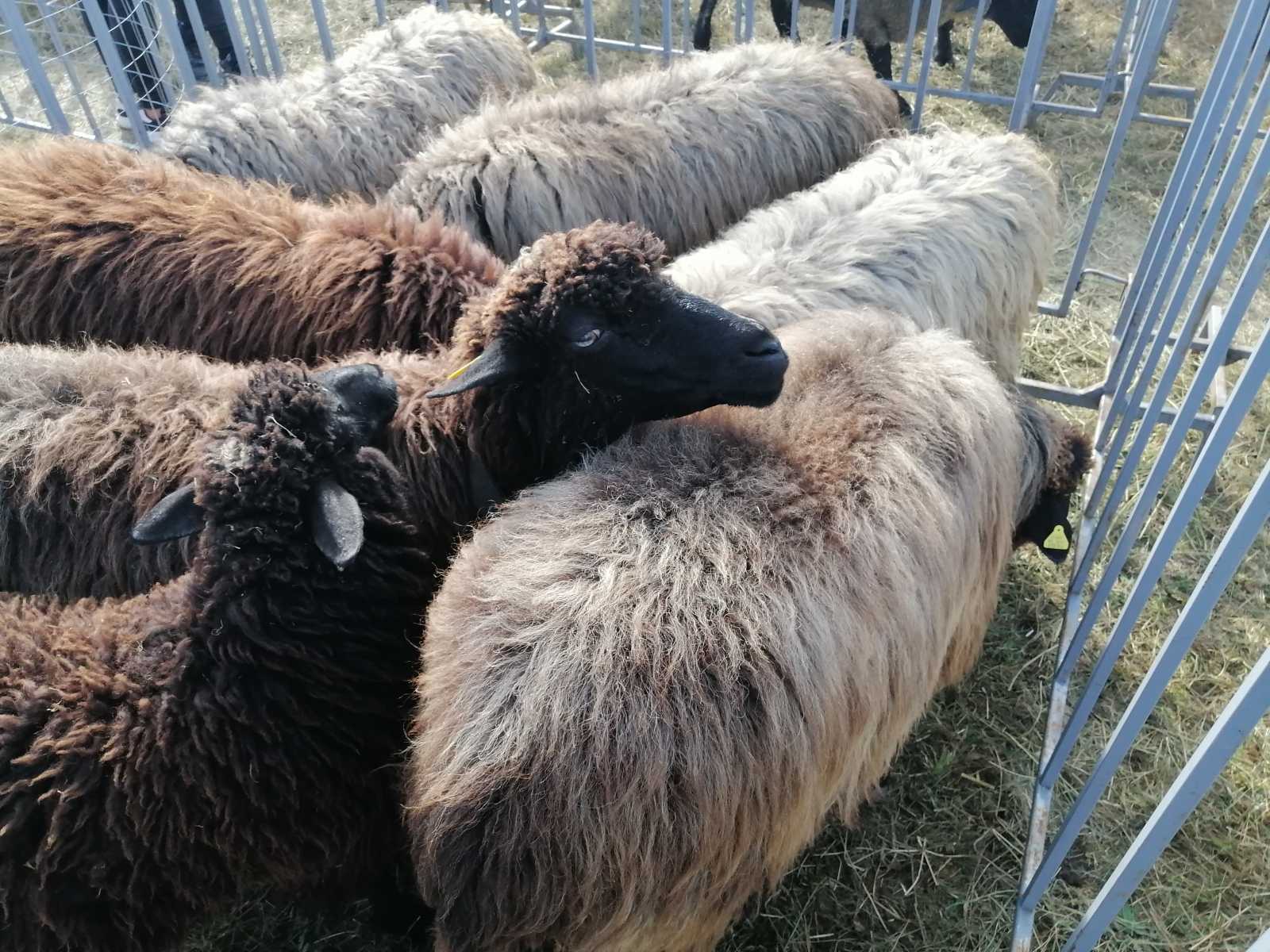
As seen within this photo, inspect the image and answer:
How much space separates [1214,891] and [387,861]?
8.01 ft

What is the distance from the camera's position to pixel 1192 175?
2926mm

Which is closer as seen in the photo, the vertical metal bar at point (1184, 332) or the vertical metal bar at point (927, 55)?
the vertical metal bar at point (1184, 332)

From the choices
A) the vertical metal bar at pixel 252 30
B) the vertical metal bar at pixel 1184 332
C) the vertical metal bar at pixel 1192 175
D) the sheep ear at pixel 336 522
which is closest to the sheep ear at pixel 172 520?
the sheep ear at pixel 336 522

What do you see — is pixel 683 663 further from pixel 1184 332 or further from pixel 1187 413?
pixel 1184 332

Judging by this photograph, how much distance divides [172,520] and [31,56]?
3.73 metres

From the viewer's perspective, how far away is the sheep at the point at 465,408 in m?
2.42

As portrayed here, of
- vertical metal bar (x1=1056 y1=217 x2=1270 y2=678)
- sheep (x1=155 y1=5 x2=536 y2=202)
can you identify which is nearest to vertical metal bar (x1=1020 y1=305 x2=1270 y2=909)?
vertical metal bar (x1=1056 y1=217 x2=1270 y2=678)

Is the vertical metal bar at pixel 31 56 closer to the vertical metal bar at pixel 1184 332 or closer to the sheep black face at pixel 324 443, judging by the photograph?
the sheep black face at pixel 324 443

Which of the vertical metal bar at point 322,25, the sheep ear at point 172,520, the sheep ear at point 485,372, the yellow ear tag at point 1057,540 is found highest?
the vertical metal bar at point 322,25

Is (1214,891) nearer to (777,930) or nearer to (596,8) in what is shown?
(777,930)

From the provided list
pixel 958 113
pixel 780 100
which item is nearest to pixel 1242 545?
pixel 780 100

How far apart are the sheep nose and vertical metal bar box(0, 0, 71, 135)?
131 inches

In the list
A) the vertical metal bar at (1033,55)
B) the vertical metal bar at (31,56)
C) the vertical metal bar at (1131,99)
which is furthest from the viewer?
the vertical metal bar at (31,56)

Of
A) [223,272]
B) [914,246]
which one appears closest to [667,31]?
[914,246]
